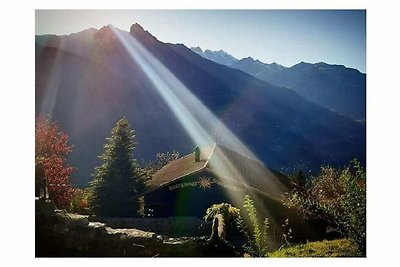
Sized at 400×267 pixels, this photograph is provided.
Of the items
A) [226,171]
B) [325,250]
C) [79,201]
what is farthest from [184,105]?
[325,250]

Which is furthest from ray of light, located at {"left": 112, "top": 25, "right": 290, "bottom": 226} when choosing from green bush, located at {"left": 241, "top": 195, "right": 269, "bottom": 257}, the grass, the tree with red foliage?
the tree with red foliage

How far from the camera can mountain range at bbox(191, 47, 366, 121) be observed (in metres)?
9.70

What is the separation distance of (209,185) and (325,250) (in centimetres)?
208

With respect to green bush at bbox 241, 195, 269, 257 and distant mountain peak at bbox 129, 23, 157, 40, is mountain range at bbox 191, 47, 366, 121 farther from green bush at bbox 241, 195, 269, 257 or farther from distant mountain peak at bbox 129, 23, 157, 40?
green bush at bbox 241, 195, 269, 257

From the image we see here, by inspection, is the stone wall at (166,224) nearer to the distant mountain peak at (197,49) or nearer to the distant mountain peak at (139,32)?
the distant mountain peak at (197,49)

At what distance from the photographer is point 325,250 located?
31.1ft

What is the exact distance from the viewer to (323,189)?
9.97 meters

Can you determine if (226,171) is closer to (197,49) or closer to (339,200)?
(339,200)

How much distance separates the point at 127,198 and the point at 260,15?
3652 mm

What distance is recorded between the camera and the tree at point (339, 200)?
9422 millimetres

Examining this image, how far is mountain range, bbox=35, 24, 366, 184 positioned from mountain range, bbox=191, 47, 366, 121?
3.8 inches

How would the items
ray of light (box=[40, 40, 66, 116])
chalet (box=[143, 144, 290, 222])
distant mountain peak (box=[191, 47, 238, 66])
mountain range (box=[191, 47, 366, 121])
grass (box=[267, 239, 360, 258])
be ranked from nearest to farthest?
1. grass (box=[267, 239, 360, 258])
2. ray of light (box=[40, 40, 66, 116])
3. mountain range (box=[191, 47, 366, 121])
4. chalet (box=[143, 144, 290, 222])
5. distant mountain peak (box=[191, 47, 238, 66])
